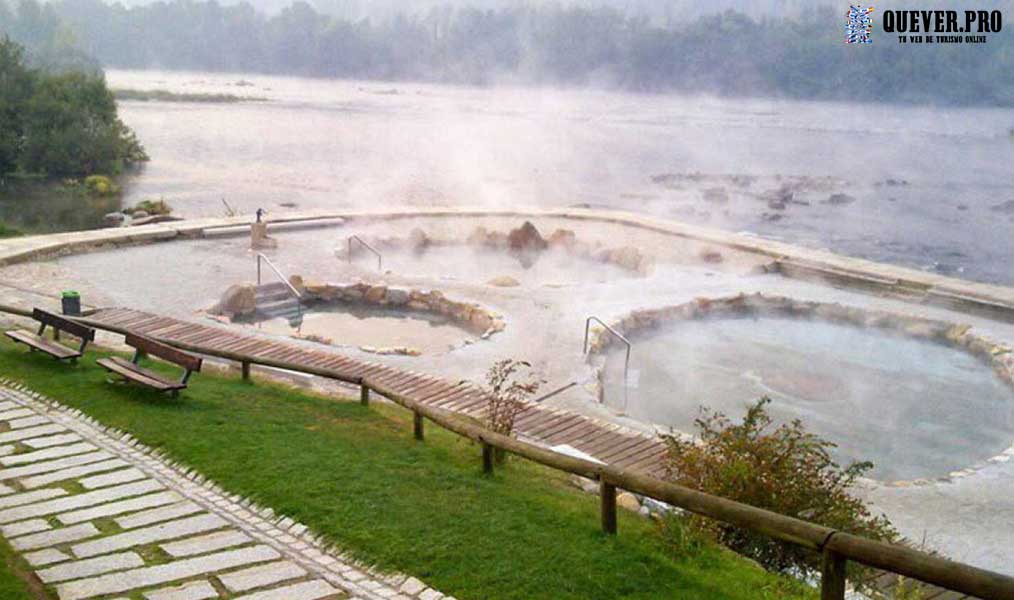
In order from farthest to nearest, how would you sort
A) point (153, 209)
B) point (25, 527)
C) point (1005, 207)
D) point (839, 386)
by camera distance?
1. point (1005, 207)
2. point (153, 209)
3. point (839, 386)
4. point (25, 527)

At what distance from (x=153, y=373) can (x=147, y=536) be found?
3855 millimetres

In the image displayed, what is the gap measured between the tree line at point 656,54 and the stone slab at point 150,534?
93708mm

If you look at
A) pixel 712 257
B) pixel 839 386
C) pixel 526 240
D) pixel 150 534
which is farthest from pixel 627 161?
pixel 150 534

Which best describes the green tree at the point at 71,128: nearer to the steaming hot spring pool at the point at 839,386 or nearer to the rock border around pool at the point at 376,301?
the rock border around pool at the point at 376,301

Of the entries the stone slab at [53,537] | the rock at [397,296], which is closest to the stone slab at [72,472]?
the stone slab at [53,537]

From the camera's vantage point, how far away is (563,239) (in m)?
26.0

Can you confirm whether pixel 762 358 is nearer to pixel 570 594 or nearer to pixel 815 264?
pixel 815 264

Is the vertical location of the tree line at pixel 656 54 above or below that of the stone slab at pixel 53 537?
above

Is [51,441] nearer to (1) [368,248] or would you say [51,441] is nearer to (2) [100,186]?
(1) [368,248]

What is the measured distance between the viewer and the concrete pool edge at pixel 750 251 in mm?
19734

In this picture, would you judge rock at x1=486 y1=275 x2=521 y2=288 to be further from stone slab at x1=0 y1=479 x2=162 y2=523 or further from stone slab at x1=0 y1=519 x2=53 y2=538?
stone slab at x1=0 y1=519 x2=53 y2=538

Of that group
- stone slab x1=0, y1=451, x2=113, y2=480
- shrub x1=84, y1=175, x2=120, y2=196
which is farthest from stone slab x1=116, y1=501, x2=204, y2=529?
shrub x1=84, y1=175, x2=120, y2=196

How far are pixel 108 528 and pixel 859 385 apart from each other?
40.6 ft

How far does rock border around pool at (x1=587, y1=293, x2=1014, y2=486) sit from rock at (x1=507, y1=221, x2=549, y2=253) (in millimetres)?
7248
